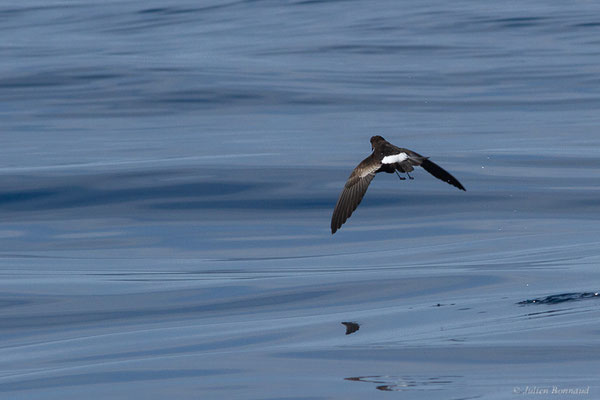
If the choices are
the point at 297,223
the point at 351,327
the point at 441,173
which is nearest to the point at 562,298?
the point at 441,173

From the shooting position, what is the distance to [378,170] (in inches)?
299

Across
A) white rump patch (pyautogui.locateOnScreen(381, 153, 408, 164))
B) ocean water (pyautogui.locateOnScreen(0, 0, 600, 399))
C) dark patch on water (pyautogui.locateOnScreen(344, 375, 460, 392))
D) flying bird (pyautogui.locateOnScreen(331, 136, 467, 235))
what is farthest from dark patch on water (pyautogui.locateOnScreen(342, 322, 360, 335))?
dark patch on water (pyautogui.locateOnScreen(344, 375, 460, 392))

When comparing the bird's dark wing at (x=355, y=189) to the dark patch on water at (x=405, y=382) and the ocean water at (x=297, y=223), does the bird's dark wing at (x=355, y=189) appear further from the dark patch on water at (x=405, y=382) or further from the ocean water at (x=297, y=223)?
the dark patch on water at (x=405, y=382)

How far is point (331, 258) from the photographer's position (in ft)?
33.3

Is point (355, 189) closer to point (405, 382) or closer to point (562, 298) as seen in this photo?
point (562, 298)

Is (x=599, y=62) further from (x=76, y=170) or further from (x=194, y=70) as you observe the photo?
(x=76, y=170)

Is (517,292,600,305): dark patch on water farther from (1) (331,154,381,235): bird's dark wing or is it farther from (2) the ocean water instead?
(1) (331,154,381,235): bird's dark wing

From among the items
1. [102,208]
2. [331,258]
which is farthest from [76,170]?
[331,258]

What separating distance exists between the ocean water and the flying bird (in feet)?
2.45

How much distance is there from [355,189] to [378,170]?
209mm

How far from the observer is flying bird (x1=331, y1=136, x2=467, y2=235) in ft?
24.0

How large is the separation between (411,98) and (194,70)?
199 inches

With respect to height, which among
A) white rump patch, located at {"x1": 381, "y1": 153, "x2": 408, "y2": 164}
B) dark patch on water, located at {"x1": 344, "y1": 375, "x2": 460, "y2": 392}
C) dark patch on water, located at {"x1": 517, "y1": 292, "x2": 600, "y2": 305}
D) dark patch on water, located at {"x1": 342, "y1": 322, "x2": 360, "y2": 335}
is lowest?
dark patch on water, located at {"x1": 344, "y1": 375, "x2": 460, "y2": 392}

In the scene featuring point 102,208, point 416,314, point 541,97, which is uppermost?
point 541,97
